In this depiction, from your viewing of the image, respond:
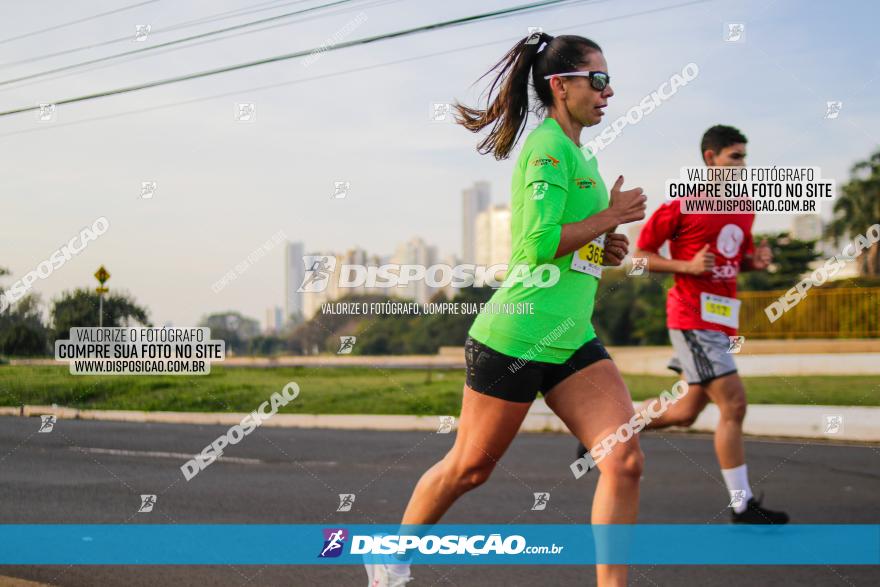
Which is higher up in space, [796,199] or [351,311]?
[796,199]

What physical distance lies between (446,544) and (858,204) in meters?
42.8

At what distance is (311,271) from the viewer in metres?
8.05

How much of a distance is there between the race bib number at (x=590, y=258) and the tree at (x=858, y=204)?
4100 cm

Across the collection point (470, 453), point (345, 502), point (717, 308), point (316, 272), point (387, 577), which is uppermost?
point (316, 272)

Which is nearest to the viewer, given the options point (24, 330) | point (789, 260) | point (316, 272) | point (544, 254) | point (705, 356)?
point (544, 254)

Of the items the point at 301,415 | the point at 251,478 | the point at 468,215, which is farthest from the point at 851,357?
the point at 468,215

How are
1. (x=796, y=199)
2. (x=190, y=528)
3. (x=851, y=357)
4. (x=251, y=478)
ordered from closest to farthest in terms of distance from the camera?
(x=190, y=528), (x=796, y=199), (x=251, y=478), (x=851, y=357)

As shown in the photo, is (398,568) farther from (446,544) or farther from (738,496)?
(738,496)

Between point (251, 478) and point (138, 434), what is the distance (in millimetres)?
4635

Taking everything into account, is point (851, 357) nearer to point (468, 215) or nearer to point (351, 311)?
point (351, 311)

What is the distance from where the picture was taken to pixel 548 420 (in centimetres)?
1235

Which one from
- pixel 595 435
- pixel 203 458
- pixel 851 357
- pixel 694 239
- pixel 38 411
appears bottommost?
pixel 851 357

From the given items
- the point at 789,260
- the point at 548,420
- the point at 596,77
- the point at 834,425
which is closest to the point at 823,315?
the point at 789,260

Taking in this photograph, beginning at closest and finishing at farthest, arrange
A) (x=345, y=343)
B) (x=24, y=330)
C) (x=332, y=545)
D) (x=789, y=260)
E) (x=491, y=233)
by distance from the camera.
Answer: (x=332, y=545) → (x=24, y=330) → (x=345, y=343) → (x=789, y=260) → (x=491, y=233)
